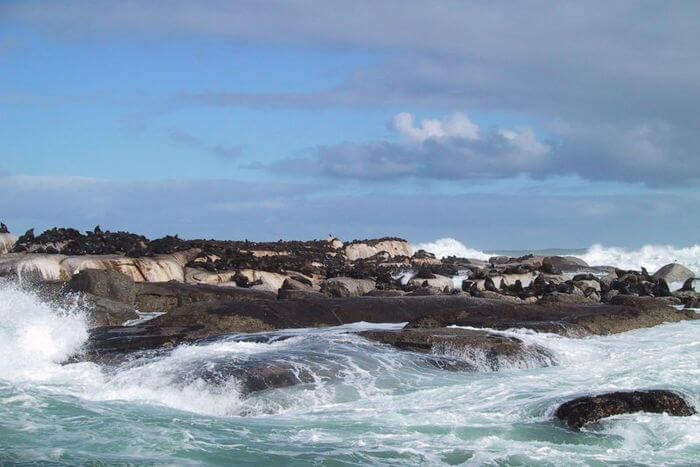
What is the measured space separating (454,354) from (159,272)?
13457mm

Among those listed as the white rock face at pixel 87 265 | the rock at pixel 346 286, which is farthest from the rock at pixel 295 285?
the white rock face at pixel 87 265

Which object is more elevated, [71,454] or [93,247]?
[93,247]

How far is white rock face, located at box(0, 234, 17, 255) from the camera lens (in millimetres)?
27312

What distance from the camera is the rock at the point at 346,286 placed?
2428cm

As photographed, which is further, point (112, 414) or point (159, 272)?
point (159, 272)

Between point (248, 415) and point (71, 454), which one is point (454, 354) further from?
point (71, 454)

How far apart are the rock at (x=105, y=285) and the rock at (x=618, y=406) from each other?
487 inches

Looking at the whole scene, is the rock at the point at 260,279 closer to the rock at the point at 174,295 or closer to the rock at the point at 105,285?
the rock at the point at 174,295

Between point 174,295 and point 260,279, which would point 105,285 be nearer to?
point 174,295

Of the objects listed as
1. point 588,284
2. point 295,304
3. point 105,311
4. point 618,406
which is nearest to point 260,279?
point 295,304

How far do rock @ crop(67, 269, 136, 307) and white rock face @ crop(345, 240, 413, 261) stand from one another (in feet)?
77.2

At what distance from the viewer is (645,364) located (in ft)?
47.9

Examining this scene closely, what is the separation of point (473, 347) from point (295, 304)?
205 inches

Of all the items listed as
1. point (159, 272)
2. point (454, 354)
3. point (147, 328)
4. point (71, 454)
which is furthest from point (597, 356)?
point (159, 272)
